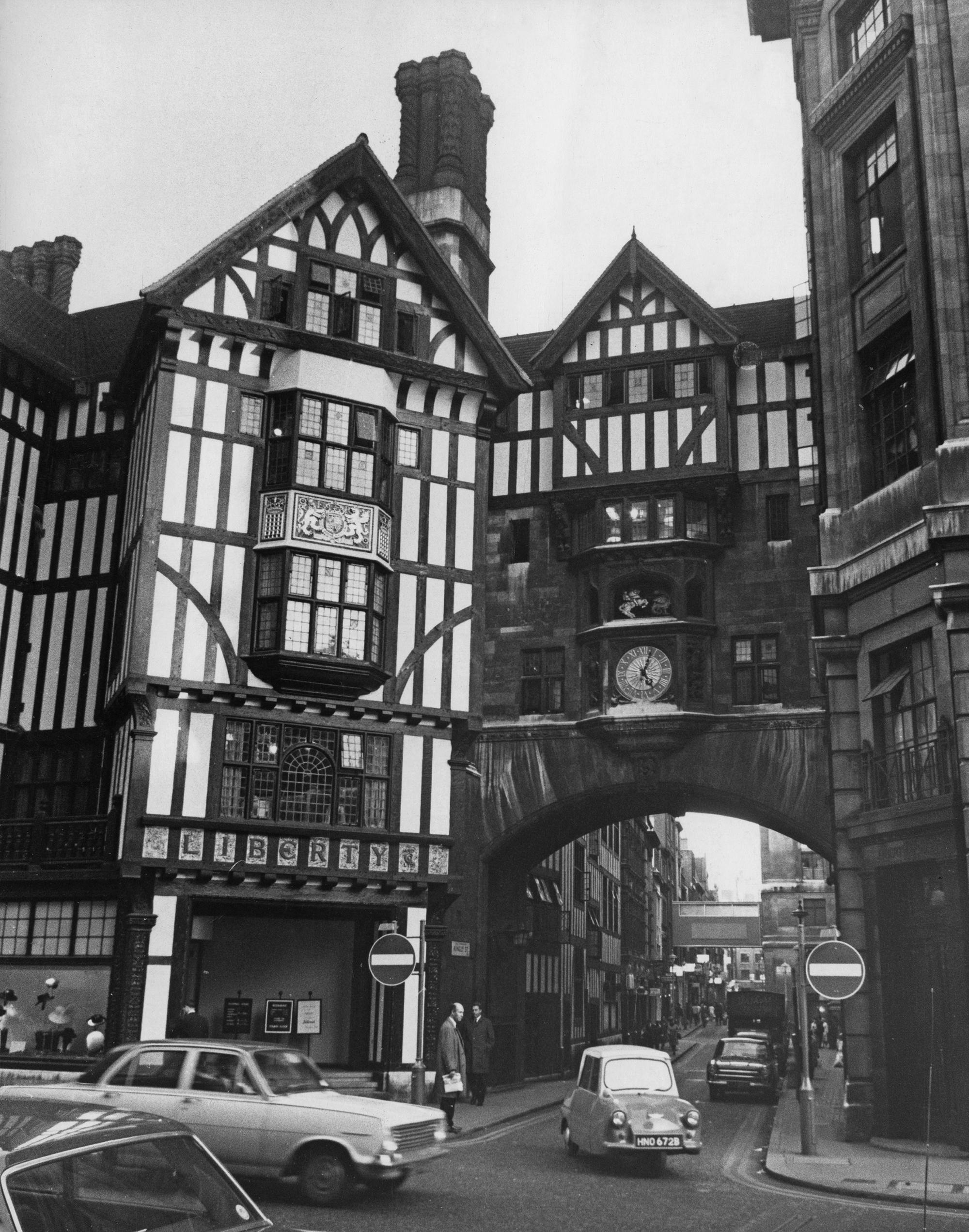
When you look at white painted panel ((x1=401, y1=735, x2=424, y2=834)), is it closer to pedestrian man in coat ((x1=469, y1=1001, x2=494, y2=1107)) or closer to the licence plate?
pedestrian man in coat ((x1=469, y1=1001, x2=494, y2=1107))

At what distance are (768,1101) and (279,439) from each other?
1805cm

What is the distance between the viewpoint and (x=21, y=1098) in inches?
239

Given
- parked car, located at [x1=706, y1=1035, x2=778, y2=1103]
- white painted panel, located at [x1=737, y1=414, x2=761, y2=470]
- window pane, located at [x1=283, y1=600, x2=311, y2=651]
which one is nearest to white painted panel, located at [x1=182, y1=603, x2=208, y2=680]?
window pane, located at [x1=283, y1=600, x2=311, y2=651]

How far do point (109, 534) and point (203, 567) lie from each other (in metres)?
5.31

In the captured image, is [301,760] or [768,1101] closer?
[301,760]

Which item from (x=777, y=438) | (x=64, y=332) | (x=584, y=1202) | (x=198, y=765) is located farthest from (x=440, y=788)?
(x=64, y=332)

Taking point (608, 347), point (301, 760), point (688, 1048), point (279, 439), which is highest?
point (608, 347)

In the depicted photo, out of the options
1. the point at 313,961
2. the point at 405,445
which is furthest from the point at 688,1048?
the point at 405,445

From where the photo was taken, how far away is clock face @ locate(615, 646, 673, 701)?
95.7ft

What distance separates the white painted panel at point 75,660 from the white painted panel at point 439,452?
26.0 ft

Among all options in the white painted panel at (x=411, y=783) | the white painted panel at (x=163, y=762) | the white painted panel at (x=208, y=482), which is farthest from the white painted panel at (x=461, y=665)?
the white painted panel at (x=163, y=762)

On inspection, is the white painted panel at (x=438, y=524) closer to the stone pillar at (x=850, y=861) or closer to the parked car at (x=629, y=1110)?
the stone pillar at (x=850, y=861)

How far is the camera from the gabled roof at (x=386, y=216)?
23.7 meters

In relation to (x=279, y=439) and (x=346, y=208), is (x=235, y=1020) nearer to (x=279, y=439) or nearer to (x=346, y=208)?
(x=279, y=439)
